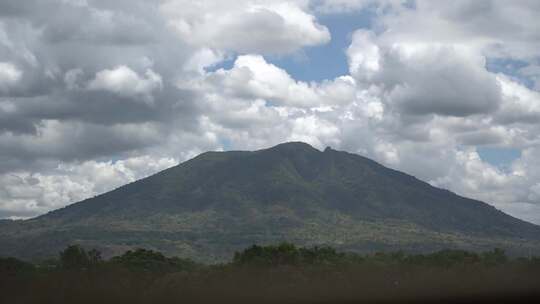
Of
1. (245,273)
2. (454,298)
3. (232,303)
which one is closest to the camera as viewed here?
→ (454,298)

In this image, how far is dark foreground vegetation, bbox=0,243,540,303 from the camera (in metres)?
75.9

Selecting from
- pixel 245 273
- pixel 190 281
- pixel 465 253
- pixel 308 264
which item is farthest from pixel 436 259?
pixel 190 281

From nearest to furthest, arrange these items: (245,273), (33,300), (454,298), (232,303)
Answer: (454,298) → (232,303) → (33,300) → (245,273)

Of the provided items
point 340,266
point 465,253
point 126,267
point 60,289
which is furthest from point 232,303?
point 465,253

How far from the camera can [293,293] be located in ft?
290

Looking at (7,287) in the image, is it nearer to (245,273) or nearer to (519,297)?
(245,273)

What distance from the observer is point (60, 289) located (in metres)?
90.1

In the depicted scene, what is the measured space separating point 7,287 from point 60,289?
8387 millimetres

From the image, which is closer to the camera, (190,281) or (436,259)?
(190,281)

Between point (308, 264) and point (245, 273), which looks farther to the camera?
point (308, 264)

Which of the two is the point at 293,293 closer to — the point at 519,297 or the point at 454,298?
the point at 454,298

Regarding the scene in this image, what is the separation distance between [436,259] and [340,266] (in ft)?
50.0

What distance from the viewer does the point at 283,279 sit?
317 feet

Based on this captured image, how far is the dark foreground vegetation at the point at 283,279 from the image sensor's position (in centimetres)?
7588
